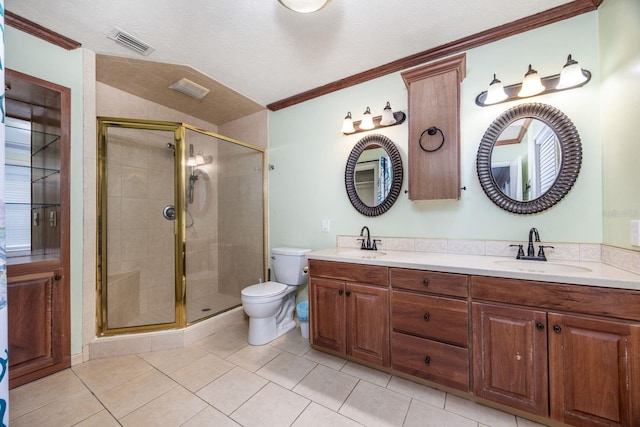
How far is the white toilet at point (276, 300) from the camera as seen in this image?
2127 millimetres

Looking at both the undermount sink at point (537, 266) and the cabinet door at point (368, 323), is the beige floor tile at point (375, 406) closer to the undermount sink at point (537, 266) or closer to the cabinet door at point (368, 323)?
the cabinet door at point (368, 323)

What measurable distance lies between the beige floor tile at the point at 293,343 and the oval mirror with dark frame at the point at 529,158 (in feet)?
6.12

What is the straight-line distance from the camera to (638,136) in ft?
3.96

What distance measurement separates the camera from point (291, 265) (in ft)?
8.04

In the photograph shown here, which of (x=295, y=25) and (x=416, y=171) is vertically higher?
(x=295, y=25)

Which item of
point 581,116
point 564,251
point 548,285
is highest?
point 581,116

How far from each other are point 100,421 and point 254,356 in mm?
916

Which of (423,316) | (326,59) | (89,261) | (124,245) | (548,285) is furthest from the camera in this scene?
A: (124,245)

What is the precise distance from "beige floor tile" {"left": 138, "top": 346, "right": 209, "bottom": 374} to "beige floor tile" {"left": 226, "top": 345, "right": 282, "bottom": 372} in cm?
27

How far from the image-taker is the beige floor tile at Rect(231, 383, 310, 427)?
1.32 metres

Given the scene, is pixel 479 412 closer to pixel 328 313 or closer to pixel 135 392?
pixel 328 313

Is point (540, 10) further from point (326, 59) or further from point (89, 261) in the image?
point (89, 261)

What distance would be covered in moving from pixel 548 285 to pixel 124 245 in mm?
3159

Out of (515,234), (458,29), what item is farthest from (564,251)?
(458,29)
